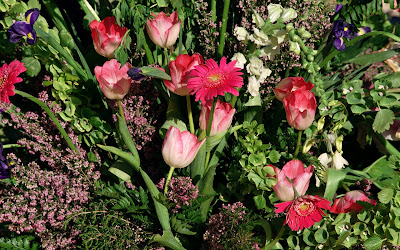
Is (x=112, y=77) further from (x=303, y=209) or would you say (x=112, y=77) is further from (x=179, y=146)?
(x=303, y=209)

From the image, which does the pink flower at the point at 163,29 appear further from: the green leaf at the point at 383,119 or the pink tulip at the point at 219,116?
the green leaf at the point at 383,119

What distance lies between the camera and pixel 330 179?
2.85 feet

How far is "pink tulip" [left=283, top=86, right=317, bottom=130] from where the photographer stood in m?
0.78

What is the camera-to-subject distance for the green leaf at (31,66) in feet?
3.22

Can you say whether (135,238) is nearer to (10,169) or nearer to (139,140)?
(139,140)

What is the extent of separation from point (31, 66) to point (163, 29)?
1.19 ft

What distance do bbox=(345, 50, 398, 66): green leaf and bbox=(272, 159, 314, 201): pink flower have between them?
1.43 ft

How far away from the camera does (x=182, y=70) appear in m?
0.78

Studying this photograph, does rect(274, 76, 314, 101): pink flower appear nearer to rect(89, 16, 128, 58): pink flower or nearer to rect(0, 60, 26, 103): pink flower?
A: rect(89, 16, 128, 58): pink flower

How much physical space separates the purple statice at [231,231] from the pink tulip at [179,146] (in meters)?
0.17

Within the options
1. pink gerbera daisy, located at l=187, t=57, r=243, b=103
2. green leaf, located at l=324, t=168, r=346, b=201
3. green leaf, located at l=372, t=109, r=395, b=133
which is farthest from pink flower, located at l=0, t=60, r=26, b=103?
Answer: green leaf, located at l=372, t=109, r=395, b=133

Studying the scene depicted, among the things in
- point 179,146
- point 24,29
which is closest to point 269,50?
point 179,146

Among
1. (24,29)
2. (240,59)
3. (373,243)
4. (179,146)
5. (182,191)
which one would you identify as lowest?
(373,243)

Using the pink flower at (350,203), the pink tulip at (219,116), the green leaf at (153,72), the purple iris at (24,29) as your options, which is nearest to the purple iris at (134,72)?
the green leaf at (153,72)
